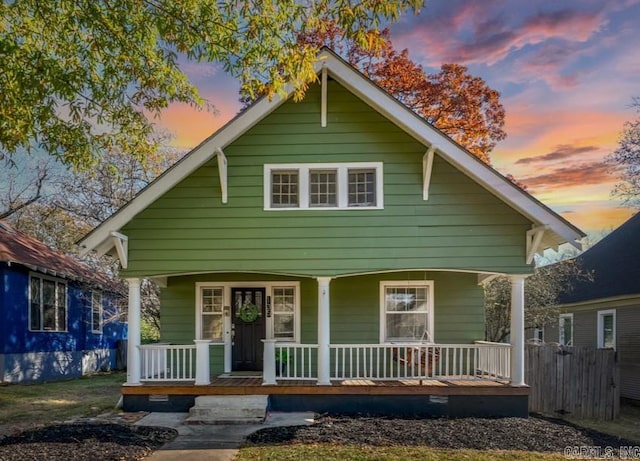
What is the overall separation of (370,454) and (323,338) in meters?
2.94

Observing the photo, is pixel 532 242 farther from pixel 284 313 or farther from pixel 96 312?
pixel 96 312

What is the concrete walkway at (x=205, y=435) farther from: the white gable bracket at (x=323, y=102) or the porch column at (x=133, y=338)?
the white gable bracket at (x=323, y=102)

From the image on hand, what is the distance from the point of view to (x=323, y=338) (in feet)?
29.7

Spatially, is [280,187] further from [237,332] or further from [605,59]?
[605,59]

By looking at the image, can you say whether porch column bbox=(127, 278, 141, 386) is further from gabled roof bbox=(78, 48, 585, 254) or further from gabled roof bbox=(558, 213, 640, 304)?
gabled roof bbox=(558, 213, 640, 304)

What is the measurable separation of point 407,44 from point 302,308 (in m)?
11.2

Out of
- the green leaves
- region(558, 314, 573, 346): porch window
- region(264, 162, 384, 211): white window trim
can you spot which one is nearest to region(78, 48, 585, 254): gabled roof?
region(264, 162, 384, 211): white window trim

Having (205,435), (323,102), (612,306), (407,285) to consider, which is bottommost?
(205,435)

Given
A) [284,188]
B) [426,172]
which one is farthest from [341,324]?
Result: [426,172]

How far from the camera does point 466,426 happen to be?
311 inches

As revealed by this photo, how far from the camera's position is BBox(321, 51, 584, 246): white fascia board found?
8.62 meters

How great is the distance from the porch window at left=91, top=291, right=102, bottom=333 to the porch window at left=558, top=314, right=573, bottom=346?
58.0 ft

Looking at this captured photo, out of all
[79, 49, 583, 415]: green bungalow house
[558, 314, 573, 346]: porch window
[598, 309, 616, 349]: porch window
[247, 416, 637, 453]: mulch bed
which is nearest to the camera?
[247, 416, 637, 453]: mulch bed

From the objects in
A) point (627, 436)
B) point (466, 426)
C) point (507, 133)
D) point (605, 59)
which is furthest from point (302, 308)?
point (507, 133)
